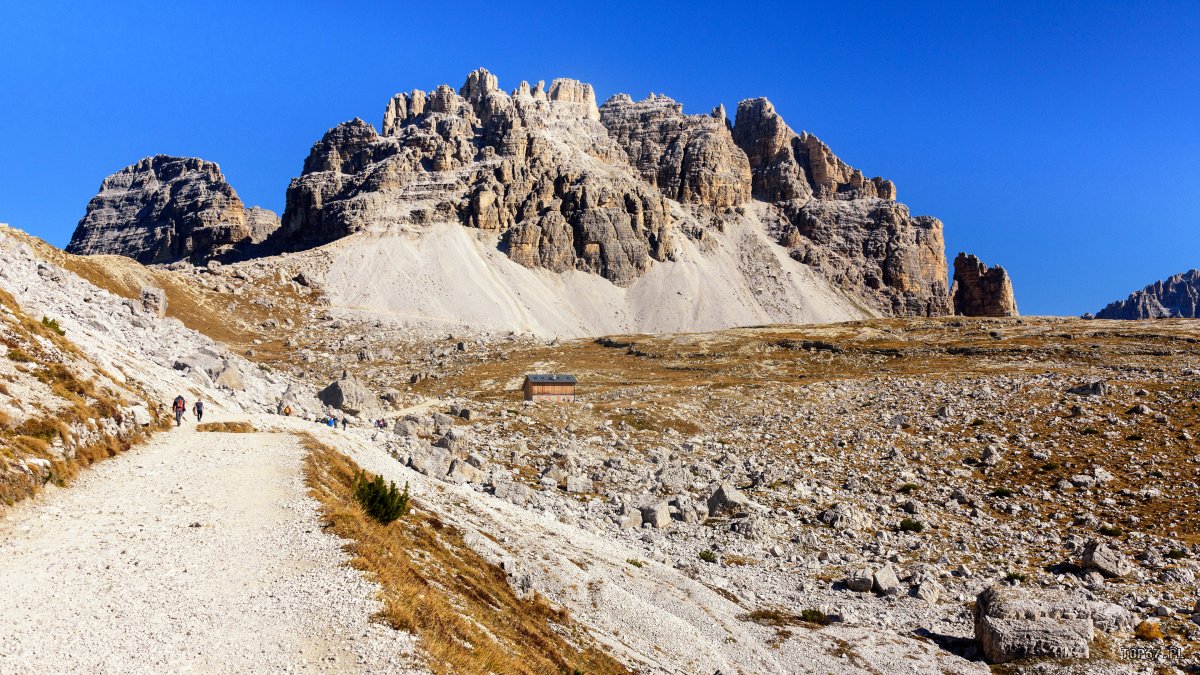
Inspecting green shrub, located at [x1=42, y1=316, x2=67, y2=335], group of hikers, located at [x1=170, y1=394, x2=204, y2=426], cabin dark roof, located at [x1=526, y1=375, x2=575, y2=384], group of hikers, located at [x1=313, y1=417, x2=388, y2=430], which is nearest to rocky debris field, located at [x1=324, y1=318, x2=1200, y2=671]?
group of hikers, located at [x1=313, y1=417, x2=388, y2=430]

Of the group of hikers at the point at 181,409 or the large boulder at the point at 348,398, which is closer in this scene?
the group of hikers at the point at 181,409

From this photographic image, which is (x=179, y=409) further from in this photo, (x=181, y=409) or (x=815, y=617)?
(x=815, y=617)

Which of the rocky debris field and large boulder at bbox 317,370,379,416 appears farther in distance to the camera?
large boulder at bbox 317,370,379,416

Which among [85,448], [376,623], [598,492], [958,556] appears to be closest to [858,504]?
[958,556]

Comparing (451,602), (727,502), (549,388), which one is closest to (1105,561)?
(727,502)

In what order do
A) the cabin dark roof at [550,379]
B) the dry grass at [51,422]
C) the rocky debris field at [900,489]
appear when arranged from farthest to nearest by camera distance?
1. the cabin dark roof at [550,379]
2. the rocky debris field at [900,489]
3. the dry grass at [51,422]

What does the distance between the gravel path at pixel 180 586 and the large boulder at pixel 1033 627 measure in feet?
60.6

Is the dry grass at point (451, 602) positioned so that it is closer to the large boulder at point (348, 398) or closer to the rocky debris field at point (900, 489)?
the rocky debris field at point (900, 489)

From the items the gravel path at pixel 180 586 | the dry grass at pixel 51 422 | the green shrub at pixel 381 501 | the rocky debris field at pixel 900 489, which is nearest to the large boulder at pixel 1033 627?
the rocky debris field at pixel 900 489

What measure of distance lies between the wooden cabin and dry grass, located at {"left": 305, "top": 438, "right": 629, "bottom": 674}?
1619 inches

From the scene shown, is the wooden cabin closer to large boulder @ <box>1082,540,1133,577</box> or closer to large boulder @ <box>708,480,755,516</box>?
large boulder @ <box>708,480,755,516</box>

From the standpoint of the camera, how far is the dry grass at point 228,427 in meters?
29.9

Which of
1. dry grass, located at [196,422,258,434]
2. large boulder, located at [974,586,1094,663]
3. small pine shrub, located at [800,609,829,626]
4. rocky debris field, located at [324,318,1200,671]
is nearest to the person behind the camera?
large boulder, located at [974,586,1094,663]

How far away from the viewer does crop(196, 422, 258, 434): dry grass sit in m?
29.9
